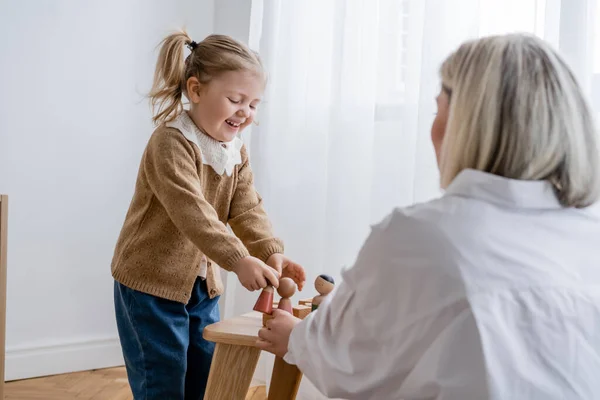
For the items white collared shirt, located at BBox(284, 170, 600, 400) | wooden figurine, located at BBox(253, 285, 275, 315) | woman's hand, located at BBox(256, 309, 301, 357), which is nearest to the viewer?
white collared shirt, located at BBox(284, 170, 600, 400)

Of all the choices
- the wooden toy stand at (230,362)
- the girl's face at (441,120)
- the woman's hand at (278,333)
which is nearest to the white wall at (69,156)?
the wooden toy stand at (230,362)

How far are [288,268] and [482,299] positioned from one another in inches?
26.3

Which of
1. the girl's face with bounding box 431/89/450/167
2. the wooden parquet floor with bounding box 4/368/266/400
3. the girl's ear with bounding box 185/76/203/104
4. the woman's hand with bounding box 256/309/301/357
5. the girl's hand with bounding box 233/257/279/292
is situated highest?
the girl's ear with bounding box 185/76/203/104

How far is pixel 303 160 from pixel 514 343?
4.56ft

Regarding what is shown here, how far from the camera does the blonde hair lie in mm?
1447

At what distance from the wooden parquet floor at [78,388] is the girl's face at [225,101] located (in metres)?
1.04

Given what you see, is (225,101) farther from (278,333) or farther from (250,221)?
(278,333)

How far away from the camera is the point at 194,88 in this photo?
1476 mm

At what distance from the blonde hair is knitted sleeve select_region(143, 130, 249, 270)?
0.10 metres

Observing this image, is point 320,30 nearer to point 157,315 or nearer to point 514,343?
point 157,315

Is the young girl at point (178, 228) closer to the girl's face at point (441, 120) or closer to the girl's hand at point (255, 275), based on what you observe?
the girl's hand at point (255, 275)

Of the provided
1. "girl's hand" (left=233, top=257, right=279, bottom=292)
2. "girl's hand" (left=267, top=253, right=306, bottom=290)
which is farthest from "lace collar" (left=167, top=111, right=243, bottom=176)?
"girl's hand" (left=233, top=257, right=279, bottom=292)

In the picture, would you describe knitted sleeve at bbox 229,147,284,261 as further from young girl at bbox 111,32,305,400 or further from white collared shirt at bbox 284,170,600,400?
white collared shirt at bbox 284,170,600,400

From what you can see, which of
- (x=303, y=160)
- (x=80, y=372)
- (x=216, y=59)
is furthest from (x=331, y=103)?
(x=80, y=372)
